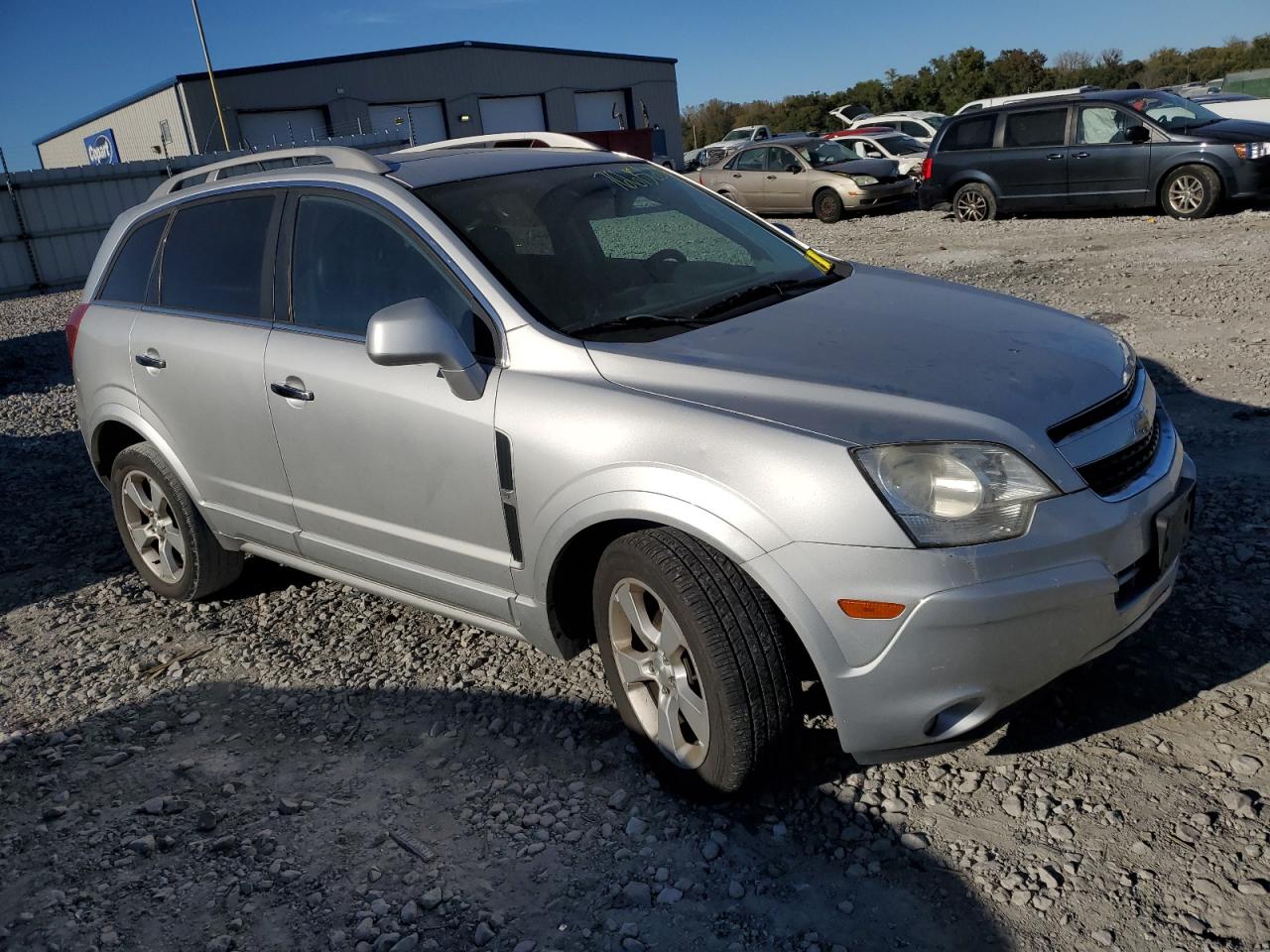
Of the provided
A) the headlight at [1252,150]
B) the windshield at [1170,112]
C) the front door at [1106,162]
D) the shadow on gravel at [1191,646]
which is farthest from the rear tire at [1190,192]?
the shadow on gravel at [1191,646]

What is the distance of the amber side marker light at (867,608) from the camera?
254cm

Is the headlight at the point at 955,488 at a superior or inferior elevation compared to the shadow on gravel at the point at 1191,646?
superior

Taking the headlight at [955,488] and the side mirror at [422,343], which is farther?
the side mirror at [422,343]

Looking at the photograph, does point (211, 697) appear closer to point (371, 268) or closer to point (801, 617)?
point (371, 268)

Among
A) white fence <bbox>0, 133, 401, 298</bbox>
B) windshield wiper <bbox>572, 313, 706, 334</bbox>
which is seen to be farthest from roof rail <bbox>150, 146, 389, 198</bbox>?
white fence <bbox>0, 133, 401, 298</bbox>

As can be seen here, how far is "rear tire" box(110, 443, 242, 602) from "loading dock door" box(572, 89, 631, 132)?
48.5m

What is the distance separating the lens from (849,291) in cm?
374

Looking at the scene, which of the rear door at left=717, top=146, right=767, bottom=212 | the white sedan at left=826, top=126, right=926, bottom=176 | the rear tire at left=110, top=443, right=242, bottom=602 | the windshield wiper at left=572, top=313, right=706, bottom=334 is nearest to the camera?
the windshield wiper at left=572, top=313, right=706, bottom=334

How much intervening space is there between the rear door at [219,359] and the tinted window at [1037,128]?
1269 cm

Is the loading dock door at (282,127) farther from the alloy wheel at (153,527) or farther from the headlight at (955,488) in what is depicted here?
the headlight at (955,488)

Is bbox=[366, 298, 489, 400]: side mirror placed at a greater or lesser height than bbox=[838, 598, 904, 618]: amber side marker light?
greater

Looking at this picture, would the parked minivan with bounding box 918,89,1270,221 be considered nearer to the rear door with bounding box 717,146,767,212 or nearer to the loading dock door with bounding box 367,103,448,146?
the rear door with bounding box 717,146,767,212

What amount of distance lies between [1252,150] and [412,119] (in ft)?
122

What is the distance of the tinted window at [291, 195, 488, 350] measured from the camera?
Result: 11.5 feet
